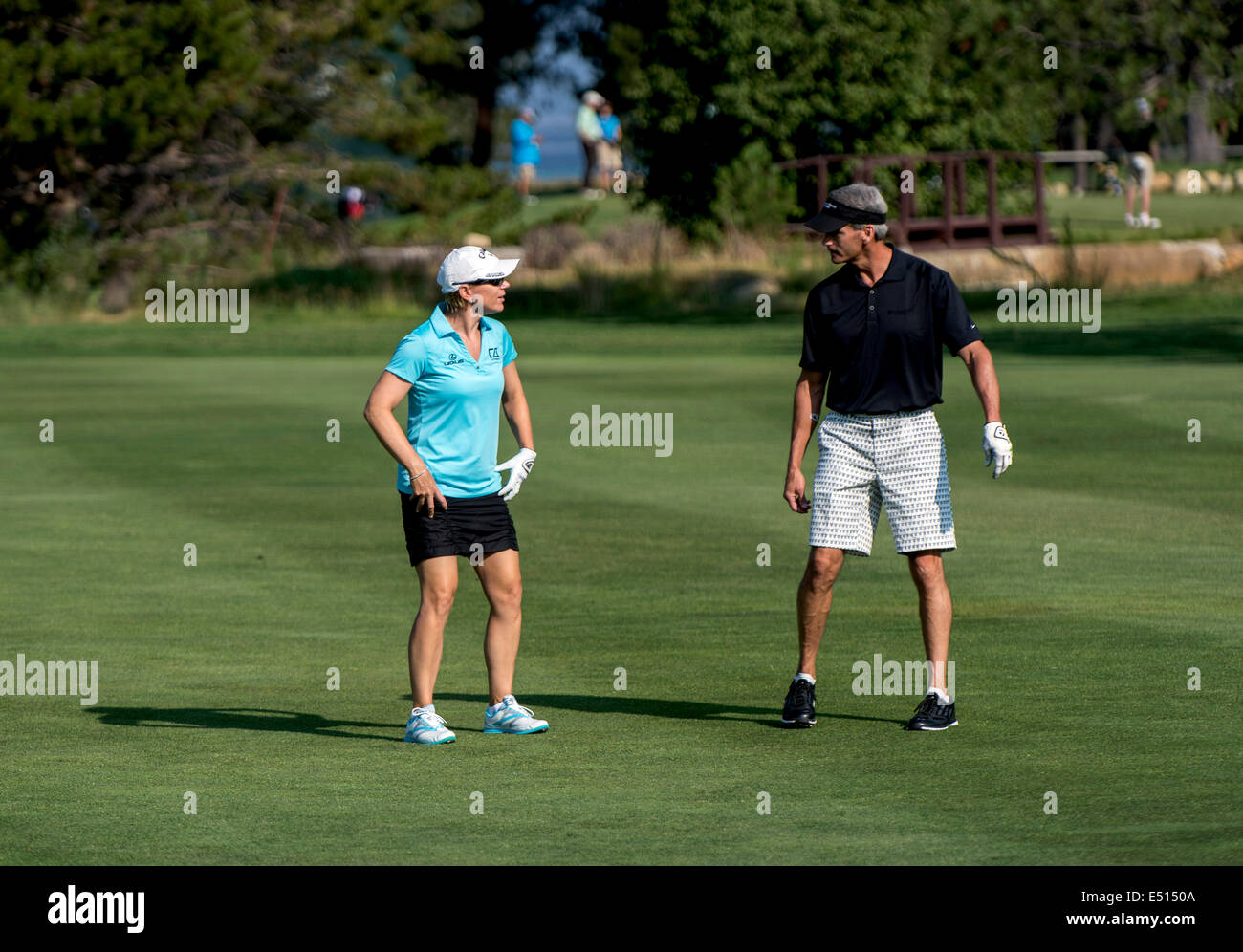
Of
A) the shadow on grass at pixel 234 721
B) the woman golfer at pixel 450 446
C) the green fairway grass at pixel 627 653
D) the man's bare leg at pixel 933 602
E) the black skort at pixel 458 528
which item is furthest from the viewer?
the shadow on grass at pixel 234 721

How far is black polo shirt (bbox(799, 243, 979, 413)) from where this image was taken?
8.89 m

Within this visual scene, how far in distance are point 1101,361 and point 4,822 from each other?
23219mm

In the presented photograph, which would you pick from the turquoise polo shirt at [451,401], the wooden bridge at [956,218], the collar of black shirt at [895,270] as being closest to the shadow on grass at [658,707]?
the turquoise polo shirt at [451,401]

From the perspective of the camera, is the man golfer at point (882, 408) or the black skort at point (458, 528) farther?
the man golfer at point (882, 408)

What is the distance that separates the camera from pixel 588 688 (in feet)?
33.5

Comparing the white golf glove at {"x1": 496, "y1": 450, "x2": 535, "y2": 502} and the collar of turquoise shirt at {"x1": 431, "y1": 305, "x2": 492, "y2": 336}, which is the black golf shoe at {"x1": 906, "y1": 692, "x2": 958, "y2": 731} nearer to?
the white golf glove at {"x1": 496, "y1": 450, "x2": 535, "y2": 502}

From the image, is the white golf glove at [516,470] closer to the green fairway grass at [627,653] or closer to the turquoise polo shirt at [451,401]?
the turquoise polo shirt at [451,401]

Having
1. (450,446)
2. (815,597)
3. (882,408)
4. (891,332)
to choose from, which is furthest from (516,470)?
(891,332)

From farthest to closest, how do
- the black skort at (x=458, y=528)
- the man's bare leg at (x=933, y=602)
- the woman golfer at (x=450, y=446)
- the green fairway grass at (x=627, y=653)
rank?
the man's bare leg at (x=933, y=602), the black skort at (x=458, y=528), the woman golfer at (x=450, y=446), the green fairway grass at (x=627, y=653)

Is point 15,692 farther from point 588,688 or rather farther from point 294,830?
point 294,830

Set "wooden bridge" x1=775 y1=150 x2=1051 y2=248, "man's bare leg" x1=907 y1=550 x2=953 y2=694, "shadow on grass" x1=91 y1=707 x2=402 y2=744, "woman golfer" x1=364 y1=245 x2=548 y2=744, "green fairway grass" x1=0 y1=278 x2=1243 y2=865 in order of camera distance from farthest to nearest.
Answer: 1. "wooden bridge" x1=775 y1=150 x2=1051 y2=248
2. "shadow on grass" x1=91 y1=707 x2=402 y2=744
3. "man's bare leg" x1=907 y1=550 x2=953 y2=694
4. "woman golfer" x1=364 y1=245 x2=548 y2=744
5. "green fairway grass" x1=0 y1=278 x2=1243 y2=865

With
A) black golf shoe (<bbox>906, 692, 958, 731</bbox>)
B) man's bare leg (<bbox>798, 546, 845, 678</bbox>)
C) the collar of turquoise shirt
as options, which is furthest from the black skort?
black golf shoe (<bbox>906, 692, 958, 731</bbox>)

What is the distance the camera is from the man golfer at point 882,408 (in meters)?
8.89

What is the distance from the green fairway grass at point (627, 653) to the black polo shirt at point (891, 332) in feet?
4.37
